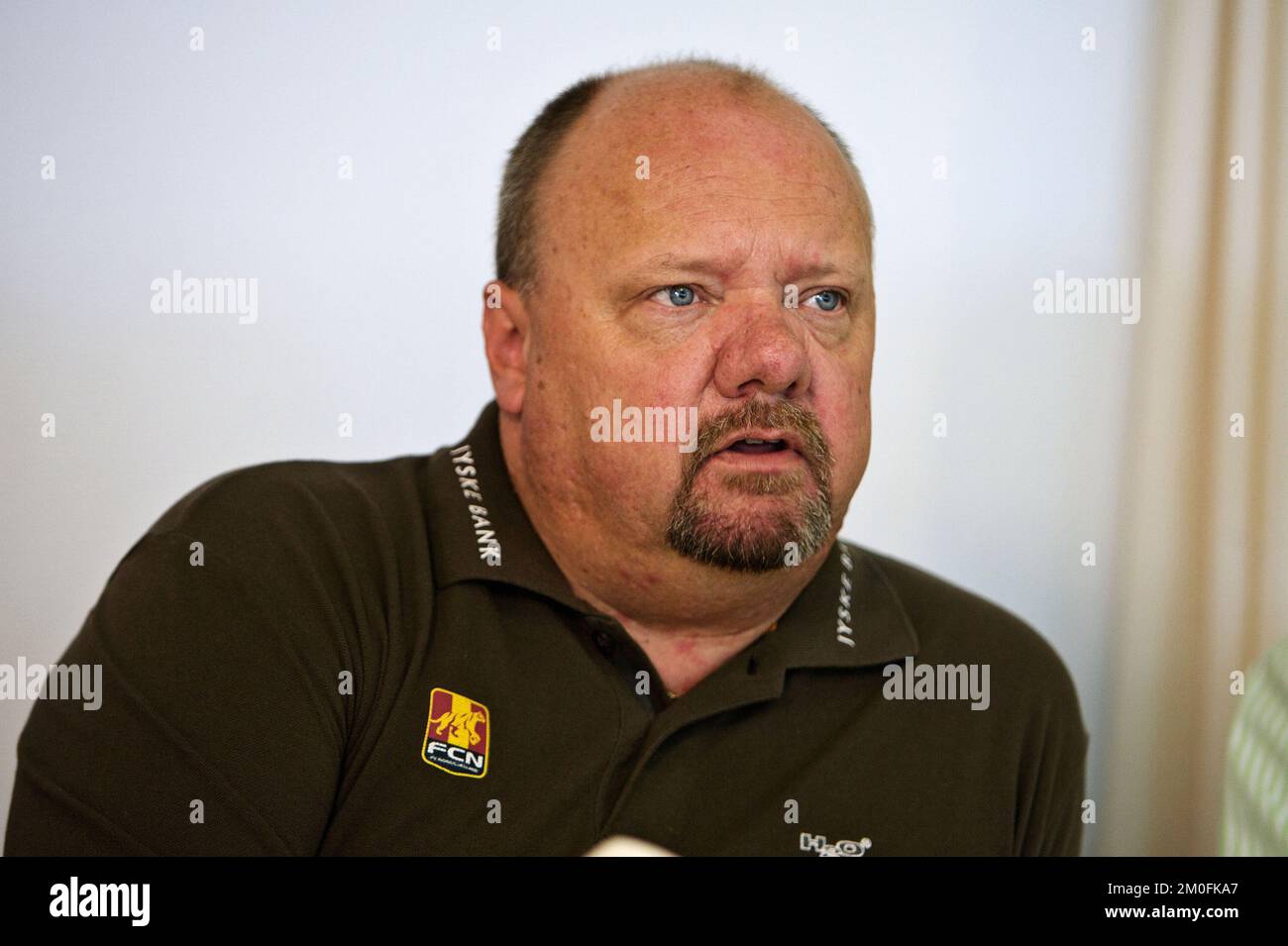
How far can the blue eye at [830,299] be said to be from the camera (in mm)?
1562

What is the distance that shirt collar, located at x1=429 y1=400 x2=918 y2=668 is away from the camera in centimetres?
149

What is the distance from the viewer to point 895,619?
1667 millimetres

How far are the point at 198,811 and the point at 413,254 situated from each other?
1.18 m

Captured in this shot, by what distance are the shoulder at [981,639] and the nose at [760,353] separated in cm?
41

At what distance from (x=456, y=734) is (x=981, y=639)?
746 millimetres

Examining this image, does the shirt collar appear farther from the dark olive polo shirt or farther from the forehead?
the forehead

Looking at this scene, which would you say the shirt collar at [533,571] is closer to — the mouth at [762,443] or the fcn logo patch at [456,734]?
the fcn logo patch at [456,734]

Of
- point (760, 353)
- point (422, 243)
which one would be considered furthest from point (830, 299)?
point (422, 243)

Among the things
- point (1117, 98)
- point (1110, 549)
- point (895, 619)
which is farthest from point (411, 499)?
point (1117, 98)

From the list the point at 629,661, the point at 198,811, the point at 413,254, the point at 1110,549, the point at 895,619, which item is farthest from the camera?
the point at 1110,549

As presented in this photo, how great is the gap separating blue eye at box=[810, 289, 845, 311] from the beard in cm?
15

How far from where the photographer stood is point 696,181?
1.50 metres

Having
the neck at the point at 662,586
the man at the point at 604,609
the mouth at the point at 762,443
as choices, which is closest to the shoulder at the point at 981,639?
the man at the point at 604,609
